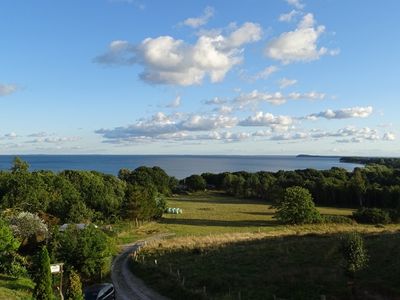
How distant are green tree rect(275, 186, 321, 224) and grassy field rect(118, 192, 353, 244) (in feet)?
7.27

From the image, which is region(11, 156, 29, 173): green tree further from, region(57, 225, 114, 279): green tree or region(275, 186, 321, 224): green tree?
region(57, 225, 114, 279): green tree

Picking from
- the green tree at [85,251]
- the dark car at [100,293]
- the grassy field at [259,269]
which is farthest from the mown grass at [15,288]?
the grassy field at [259,269]

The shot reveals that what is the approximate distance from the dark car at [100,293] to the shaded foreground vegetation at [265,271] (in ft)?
13.5

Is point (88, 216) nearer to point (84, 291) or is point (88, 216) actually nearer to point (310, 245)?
point (310, 245)

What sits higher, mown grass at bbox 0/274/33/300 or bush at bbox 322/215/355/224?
mown grass at bbox 0/274/33/300

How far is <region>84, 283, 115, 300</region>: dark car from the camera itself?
25.4 m

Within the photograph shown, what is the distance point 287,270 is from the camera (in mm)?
32219

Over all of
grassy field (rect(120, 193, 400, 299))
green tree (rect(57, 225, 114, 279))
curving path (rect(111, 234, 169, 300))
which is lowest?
curving path (rect(111, 234, 169, 300))

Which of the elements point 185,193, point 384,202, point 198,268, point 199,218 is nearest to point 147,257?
point 198,268

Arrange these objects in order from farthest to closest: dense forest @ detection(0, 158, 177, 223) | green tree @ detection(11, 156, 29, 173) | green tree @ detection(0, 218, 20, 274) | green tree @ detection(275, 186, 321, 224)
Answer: green tree @ detection(11, 156, 29, 173) < green tree @ detection(275, 186, 321, 224) < dense forest @ detection(0, 158, 177, 223) < green tree @ detection(0, 218, 20, 274)

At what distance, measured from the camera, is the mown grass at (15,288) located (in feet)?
73.1

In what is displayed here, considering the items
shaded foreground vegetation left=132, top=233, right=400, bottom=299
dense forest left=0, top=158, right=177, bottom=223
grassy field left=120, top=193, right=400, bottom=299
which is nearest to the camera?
shaded foreground vegetation left=132, top=233, right=400, bottom=299

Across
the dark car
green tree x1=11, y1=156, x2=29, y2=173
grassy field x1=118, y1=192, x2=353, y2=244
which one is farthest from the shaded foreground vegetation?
green tree x1=11, y1=156, x2=29, y2=173

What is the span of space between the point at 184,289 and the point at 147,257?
12222mm
